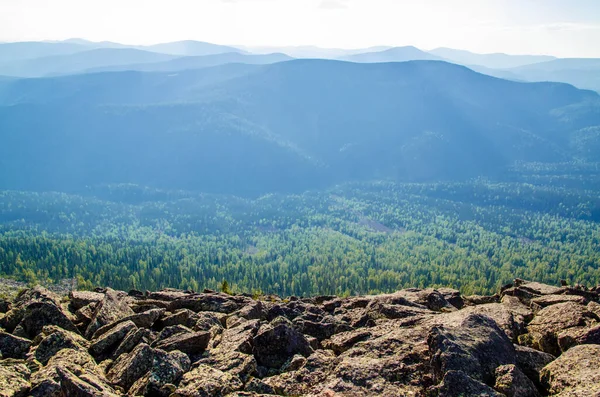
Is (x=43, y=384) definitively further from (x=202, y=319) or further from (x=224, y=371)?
(x=202, y=319)

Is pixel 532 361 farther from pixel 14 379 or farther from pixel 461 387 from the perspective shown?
pixel 14 379

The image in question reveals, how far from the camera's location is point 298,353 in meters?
22.5

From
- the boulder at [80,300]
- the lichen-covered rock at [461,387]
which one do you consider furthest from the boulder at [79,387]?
the boulder at [80,300]

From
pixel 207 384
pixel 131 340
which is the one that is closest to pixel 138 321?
pixel 131 340

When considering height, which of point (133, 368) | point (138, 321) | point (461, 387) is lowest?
point (138, 321)

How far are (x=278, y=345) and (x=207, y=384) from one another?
4.92 metres

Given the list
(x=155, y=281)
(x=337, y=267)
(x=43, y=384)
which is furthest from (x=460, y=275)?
(x=43, y=384)

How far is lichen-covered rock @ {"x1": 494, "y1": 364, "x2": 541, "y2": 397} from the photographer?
56.2ft

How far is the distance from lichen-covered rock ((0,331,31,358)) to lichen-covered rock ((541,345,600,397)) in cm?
2406

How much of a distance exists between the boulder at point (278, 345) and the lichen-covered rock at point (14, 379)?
9898 mm

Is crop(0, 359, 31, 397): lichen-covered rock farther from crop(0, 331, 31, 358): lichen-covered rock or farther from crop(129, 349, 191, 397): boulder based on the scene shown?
crop(129, 349, 191, 397): boulder

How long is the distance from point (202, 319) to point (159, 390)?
8.46m

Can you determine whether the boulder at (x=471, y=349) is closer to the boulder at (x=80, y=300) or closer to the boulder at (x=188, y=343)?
the boulder at (x=188, y=343)

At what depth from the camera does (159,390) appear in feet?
61.1
